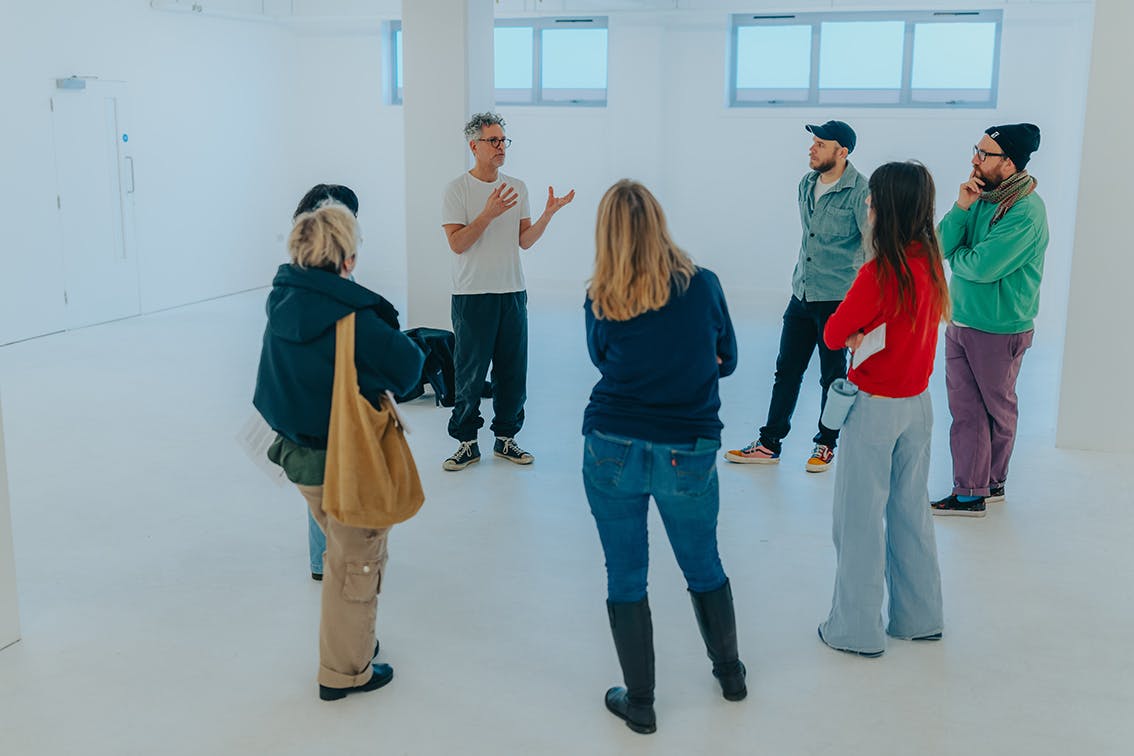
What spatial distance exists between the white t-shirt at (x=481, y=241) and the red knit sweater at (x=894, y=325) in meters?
2.18

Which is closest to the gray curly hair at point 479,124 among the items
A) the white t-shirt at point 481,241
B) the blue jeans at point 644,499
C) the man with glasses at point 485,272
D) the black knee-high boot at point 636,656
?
the man with glasses at point 485,272

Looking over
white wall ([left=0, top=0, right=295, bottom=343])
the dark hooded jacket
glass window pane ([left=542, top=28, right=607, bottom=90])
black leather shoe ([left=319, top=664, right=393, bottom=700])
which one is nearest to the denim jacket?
the dark hooded jacket

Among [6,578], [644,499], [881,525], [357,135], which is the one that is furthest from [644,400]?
[357,135]

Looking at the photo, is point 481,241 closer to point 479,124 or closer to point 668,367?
point 479,124

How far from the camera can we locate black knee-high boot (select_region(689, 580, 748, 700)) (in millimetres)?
2996

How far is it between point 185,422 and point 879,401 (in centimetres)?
Answer: 425

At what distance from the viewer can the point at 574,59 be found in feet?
37.6

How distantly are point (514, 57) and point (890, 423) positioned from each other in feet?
30.5

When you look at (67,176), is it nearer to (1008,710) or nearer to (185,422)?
(185,422)

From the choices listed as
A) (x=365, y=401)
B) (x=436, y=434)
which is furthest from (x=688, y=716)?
(x=436, y=434)

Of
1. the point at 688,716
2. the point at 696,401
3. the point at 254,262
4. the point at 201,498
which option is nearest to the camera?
the point at 696,401

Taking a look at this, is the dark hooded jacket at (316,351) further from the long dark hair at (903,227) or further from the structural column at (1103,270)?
the structural column at (1103,270)

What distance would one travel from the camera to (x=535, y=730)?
297 centimetres

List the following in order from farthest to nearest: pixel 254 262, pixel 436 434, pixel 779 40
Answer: pixel 254 262 → pixel 779 40 → pixel 436 434
